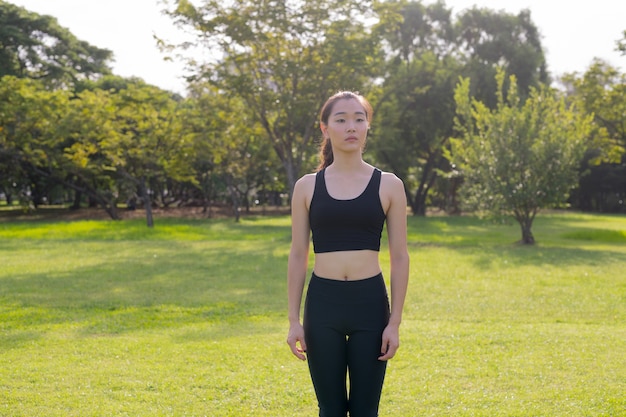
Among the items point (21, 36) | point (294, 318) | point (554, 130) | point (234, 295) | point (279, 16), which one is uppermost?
point (21, 36)

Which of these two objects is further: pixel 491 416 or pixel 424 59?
pixel 424 59

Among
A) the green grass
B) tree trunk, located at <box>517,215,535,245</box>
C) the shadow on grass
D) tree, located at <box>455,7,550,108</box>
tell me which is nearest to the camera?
the green grass

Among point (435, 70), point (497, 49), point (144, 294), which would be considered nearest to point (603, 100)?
point (435, 70)

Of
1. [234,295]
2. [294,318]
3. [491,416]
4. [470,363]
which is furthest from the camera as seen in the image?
[234,295]

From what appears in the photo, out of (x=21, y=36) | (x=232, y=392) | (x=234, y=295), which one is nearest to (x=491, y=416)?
(x=232, y=392)

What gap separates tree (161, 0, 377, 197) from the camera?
72.9 feet

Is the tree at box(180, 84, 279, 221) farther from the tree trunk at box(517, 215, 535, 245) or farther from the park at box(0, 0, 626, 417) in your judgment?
the tree trunk at box(517, 215, 535, 245)

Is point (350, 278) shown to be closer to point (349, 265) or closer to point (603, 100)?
point (349, 265)

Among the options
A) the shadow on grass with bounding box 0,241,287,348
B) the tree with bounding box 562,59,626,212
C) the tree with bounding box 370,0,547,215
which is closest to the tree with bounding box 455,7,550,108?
the tree with bounding box 370,0,547,215

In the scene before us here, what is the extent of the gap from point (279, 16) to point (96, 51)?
90.1ft

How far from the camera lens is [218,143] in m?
31.4

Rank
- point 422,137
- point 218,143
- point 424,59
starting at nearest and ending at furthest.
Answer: point 218,143, point 424,59, point 422,137

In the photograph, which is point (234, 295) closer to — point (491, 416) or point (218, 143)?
point (491, 416)

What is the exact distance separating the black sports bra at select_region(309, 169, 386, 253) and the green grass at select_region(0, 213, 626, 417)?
8.10 ft
